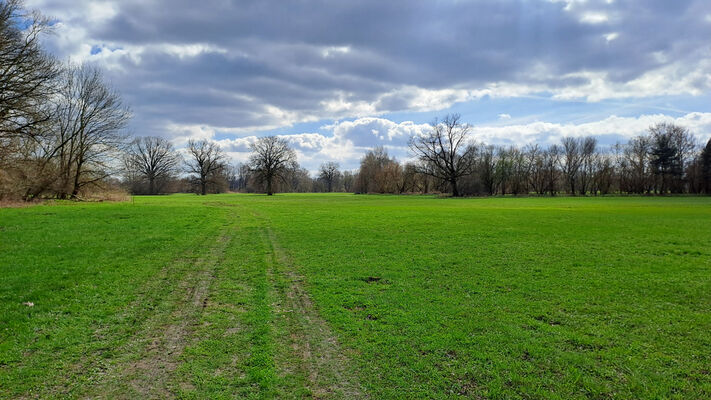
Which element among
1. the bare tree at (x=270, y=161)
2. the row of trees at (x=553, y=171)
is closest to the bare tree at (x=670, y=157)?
the row of trees at (x=553, y=171)

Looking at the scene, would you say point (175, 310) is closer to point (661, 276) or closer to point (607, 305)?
point (607, 305)

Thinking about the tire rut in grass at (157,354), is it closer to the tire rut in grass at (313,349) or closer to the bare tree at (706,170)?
the tire rut in grass at (313,349)

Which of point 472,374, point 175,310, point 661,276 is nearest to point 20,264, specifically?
point 175,310

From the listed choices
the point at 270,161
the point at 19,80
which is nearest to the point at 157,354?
the point at 19,80

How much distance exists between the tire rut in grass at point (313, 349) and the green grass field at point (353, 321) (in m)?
0.03

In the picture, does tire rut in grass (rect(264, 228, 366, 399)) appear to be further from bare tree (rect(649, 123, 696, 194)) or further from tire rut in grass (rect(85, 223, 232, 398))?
bare tree (rect(649, 123, 696, 194))

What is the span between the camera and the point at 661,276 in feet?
34.1

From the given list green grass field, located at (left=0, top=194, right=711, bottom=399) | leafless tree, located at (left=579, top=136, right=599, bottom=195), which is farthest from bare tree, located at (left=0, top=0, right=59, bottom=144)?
leafless tree, located at (left=579, top=136, right=599, bottom=195)

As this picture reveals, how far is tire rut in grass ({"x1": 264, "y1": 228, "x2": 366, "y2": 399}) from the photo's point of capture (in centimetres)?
474

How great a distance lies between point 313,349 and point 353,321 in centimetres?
136

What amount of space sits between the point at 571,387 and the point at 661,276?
319 inches

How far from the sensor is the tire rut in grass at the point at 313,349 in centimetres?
474

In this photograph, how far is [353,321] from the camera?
7.05 meters

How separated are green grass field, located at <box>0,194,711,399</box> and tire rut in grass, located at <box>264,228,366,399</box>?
3cm
